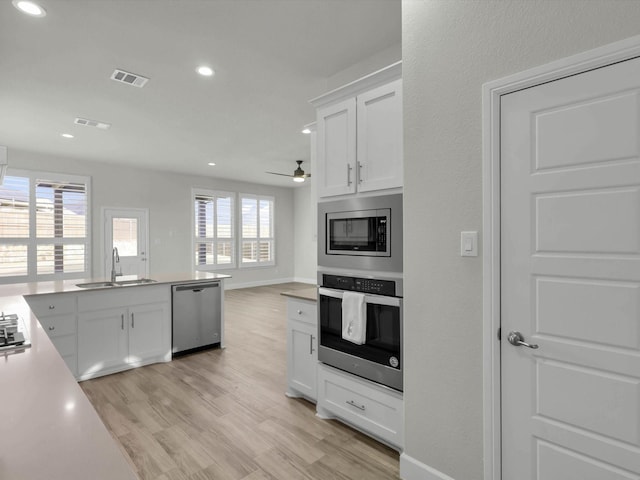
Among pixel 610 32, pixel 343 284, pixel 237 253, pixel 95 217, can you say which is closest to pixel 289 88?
pixel 343 284

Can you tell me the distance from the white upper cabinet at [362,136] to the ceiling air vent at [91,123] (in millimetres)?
3448

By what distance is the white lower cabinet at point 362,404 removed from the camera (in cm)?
211

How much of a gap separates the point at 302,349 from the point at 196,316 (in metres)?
1.79

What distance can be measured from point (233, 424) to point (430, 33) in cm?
280

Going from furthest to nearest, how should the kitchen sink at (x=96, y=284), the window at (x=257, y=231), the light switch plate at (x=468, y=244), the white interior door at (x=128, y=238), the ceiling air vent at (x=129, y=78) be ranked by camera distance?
1. the window at (x=257, y=231)
2. the white interior door at (x=128, y=238)
3. the kitchen sink at (x=96, y=284)
4. the ceiling air vent at (x=129, y=78)
5. the light switch plate at (x=468, y=244)

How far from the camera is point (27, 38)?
2629mm

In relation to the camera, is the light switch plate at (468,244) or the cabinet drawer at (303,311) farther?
the cabinet drawer at (303,311)

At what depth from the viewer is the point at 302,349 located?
2.82 meters

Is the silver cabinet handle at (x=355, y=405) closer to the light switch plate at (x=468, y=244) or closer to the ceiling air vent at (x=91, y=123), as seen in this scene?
the light switch plate at (x=468, y=244)

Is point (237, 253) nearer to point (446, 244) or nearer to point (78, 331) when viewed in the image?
point (78, 331)

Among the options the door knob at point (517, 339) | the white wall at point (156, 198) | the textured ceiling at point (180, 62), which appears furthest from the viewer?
the white wall at point (156, 198)

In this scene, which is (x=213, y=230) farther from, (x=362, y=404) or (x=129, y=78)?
(x=362, y=404)

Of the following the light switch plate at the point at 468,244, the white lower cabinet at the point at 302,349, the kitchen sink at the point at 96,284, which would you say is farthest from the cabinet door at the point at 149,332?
the light switch plate at the point at 468,244

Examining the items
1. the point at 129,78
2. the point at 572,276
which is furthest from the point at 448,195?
the point at 129,78
